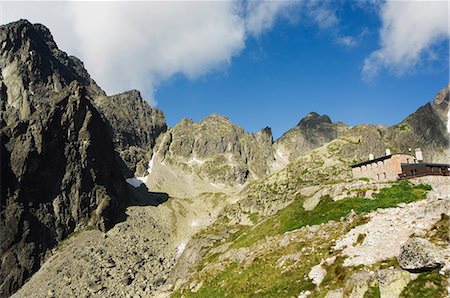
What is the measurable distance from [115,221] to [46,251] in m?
35.7

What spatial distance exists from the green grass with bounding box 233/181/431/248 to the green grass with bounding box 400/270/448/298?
24.4m

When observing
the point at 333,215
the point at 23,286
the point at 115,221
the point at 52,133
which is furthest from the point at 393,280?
the point at 52,133

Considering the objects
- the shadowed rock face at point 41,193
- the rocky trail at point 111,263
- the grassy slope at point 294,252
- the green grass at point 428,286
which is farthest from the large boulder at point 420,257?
the shadowed rock face at point 41,193

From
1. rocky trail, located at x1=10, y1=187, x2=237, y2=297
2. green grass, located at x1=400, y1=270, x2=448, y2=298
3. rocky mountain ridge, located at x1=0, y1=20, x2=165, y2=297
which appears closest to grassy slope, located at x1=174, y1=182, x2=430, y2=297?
green grass, located at x1=400, y1=270, x2=448, y2=298

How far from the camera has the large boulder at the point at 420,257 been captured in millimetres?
24547

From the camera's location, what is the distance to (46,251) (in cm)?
16300

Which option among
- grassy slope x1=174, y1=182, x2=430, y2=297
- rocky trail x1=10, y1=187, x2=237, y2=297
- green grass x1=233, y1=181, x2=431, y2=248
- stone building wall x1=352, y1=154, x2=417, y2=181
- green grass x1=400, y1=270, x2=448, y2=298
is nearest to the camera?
green grass x1=400, y1=270, x2=448, y2=298

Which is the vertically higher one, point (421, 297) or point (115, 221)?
point (115, 221)

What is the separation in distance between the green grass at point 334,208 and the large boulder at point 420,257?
2267cm

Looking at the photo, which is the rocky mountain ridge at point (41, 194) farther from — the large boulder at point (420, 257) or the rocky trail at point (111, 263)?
the large boulder at point (420, 257)

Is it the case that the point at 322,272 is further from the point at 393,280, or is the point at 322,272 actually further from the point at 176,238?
Result: the point at 176,238

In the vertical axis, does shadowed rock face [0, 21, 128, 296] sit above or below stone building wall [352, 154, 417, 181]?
above

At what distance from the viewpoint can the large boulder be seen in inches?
966

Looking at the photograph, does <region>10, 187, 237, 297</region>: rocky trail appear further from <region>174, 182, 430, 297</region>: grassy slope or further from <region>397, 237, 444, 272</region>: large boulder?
<region>397, 237, 444, 272</region>: large boulder
